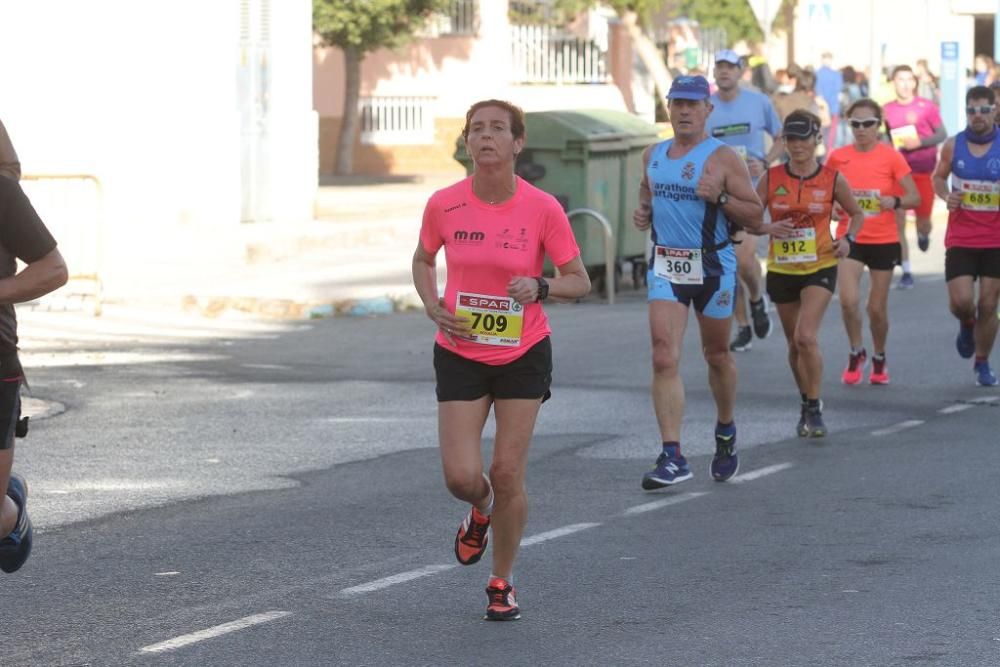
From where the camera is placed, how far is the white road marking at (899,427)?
11852mm

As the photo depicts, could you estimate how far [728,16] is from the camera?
54938 millimetres

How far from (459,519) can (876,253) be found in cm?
560

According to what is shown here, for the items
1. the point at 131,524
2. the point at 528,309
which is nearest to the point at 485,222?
the point at 528,309

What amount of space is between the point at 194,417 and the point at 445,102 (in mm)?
31448

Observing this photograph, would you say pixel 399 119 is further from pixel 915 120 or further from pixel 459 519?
pixel 459 519

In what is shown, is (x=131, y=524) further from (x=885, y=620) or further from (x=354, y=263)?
(x=354, y=263)

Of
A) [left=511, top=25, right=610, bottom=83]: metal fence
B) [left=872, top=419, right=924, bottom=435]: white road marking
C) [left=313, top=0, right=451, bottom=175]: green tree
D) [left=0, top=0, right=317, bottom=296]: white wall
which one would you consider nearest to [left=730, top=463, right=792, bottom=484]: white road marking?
[left=872, top=419, right=924, bottom=435]: white road marking

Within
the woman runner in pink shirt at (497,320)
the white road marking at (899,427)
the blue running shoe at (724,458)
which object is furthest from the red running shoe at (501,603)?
the white road marking at (899,427)

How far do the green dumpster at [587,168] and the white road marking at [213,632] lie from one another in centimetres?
1232

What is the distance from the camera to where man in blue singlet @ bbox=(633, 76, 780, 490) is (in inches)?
396

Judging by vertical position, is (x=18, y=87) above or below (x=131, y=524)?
above

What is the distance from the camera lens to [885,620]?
23.7 ft

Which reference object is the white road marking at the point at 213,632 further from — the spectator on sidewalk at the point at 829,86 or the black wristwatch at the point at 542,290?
the spectator on sidewalk at the point at 829,86

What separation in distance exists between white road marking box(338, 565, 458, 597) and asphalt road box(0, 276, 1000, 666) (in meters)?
0.02
